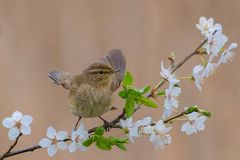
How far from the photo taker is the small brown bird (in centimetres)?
175

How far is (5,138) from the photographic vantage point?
325 cm

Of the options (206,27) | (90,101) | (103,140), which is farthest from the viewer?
(90,101)

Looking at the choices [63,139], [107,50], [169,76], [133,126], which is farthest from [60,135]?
[107,50]

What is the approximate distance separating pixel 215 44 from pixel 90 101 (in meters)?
0.41

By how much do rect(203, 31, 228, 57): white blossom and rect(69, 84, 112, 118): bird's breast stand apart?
1.15 ft

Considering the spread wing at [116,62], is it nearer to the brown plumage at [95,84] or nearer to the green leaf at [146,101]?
the brown plumage at [95,84]

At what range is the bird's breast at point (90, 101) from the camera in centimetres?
175

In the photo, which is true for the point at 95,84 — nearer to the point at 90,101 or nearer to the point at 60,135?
the point at 90,101

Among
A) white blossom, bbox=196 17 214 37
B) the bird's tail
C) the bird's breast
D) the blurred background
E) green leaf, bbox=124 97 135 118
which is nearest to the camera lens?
green leaf, bbox=124 97 135 118

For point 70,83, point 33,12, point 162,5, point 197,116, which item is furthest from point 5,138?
point 197,116

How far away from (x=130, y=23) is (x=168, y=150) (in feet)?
2.13

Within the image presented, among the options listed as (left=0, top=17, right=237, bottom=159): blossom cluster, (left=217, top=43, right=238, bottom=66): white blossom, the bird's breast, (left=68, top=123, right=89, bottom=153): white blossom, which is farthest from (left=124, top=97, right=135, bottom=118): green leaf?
the bird's breast

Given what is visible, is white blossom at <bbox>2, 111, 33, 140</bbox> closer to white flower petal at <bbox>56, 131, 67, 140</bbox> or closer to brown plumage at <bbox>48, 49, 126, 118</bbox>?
white flower petal at <bbox>56, 131, 67, 140</bbox>

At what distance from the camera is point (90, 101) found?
5.82ft
